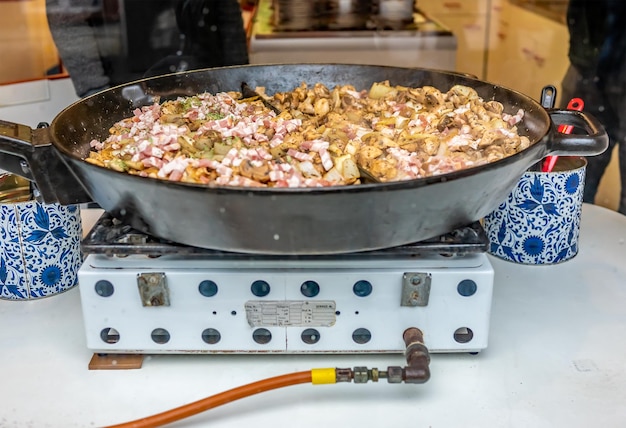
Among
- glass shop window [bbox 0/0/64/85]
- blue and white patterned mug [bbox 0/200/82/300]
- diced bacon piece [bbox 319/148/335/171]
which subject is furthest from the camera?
glass shop window [bbox 0/0/64/85]

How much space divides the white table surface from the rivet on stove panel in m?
0.15

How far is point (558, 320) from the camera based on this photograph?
1.36m

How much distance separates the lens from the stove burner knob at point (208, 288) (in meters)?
1.13

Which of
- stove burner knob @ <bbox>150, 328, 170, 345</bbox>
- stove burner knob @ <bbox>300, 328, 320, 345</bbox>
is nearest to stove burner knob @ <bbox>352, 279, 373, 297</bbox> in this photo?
stove burner knob @ <bbox>300, 328, 320, 345</bbox>

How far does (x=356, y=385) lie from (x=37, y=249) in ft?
2.38

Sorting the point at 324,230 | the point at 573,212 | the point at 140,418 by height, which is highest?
the point at 324,230

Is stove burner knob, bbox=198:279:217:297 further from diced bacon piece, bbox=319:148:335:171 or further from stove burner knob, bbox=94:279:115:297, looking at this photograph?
diced bacon piece, bbox=319:148:335:171

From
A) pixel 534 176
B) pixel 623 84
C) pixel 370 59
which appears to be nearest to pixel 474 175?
pixel 534 176

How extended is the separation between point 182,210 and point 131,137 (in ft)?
1.54

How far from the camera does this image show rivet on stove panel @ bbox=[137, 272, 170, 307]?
1117mm

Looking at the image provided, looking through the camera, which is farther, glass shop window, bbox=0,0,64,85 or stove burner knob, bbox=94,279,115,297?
glass shop window, bbox=0,0,64,85

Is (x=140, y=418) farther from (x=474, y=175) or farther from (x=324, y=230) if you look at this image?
(x=474, y=175)

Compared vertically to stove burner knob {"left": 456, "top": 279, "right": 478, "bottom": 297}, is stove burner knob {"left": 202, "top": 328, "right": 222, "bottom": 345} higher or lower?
lower

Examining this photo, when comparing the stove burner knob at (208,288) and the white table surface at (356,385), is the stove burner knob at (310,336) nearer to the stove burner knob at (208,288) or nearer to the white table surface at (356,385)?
the white table surface at (356,385)
